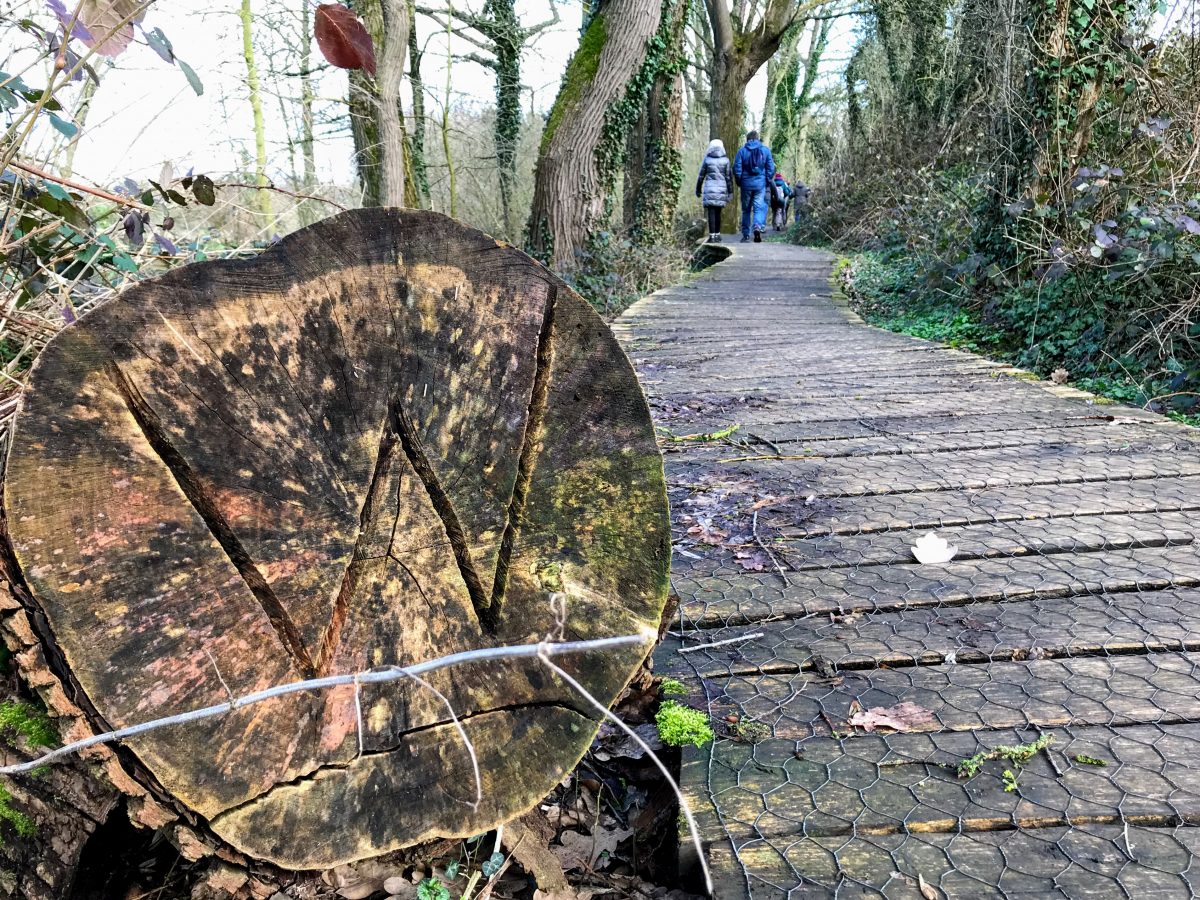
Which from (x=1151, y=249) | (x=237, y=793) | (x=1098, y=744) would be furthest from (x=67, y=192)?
(x=1151, y=249)

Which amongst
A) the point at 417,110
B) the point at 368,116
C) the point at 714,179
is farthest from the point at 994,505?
the point at 417,110

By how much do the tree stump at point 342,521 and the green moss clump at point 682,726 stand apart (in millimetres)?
340

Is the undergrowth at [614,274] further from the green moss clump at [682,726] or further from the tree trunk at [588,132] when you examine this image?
the green moss clump at [682,726]

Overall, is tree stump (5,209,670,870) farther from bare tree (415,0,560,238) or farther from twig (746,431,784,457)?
bare tree (415,0,560,238)

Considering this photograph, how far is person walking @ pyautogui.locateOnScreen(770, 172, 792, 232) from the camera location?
784 inches

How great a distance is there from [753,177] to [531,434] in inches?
604

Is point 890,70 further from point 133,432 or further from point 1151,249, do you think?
point 133,432

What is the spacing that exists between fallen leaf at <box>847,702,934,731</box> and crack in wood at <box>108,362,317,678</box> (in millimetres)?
1095

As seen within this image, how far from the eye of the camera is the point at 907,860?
4.17 feet

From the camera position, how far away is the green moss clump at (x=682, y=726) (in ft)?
5.26

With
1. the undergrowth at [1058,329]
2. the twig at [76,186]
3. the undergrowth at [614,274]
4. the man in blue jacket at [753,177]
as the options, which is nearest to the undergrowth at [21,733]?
the twig at [76,186]

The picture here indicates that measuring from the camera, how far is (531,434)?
4.50ft

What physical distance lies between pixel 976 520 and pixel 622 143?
8265mm

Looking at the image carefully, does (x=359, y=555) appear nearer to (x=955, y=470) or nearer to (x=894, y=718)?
(x=894, y=718)
